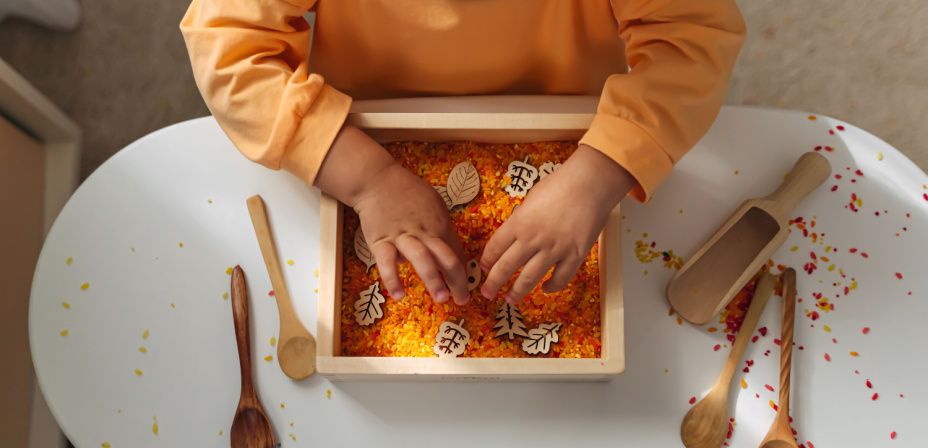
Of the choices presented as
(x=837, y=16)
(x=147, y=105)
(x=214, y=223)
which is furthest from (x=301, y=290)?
(x=837, y=16)

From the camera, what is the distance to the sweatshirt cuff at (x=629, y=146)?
724 mm

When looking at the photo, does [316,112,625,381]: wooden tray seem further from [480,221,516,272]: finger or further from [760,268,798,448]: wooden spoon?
[760,268,798,448]: wooden spoon

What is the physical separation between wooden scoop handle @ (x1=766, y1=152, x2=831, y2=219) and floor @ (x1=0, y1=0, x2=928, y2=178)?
0.86 meters

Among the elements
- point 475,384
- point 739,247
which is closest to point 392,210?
point 475,384

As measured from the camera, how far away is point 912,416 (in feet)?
2.58

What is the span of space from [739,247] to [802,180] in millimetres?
115

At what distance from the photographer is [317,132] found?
749mm

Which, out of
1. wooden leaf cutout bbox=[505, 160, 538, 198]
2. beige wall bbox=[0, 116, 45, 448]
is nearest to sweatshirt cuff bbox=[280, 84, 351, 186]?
wooden leaf cutout bbox=[505, 160, 538, 198]

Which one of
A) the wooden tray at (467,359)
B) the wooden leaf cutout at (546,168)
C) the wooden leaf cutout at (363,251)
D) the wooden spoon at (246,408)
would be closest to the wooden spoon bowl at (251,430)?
the wooden spoon at (246,408)

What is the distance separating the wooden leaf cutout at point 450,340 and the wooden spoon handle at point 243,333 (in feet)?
0.80

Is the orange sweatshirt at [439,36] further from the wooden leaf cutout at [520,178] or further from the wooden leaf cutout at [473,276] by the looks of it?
the wooden leaf cutout at [473,276]

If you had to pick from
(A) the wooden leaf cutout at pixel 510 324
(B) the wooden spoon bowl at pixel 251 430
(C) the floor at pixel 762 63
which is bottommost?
(B) the wooden spoon bowl at pixel 251 430

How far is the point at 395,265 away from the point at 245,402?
268 millimetres

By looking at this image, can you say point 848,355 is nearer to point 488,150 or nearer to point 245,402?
point 488,150
